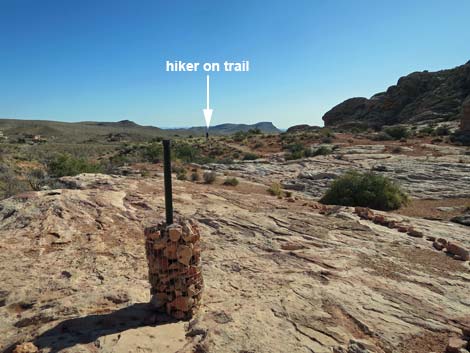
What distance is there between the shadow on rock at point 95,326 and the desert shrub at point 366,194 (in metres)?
10.3

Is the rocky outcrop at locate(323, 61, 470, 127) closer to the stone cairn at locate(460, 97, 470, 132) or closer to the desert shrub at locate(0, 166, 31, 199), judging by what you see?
the stone cairn at locate(460, 97, 470, 132)

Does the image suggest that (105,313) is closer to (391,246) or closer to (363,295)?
(363,295)

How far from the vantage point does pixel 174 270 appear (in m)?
4.77

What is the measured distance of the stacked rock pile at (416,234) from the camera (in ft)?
25.2

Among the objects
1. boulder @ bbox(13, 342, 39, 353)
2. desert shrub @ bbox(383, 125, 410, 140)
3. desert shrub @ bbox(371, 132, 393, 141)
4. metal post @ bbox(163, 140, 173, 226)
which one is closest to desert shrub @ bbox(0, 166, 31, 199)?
metal post @ bbox(163, 140, 173, 226)

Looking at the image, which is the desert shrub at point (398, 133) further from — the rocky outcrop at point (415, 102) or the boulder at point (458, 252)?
the boulder at point (458, 252)

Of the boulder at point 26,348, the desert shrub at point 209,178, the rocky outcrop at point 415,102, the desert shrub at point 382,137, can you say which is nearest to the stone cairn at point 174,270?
the boulder at point 26,348

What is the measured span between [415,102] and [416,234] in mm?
51510

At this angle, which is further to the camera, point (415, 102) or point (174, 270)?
point (415, 102)

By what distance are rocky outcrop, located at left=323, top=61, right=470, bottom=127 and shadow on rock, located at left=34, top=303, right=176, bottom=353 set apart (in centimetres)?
4706

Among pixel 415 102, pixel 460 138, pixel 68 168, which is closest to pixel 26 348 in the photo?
pixel 68 168

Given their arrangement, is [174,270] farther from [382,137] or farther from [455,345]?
[382,137]

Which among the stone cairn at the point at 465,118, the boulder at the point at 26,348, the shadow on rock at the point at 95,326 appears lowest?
the shadow on rock at the point at 95,326

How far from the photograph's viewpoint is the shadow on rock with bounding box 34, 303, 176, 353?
4.01 m
